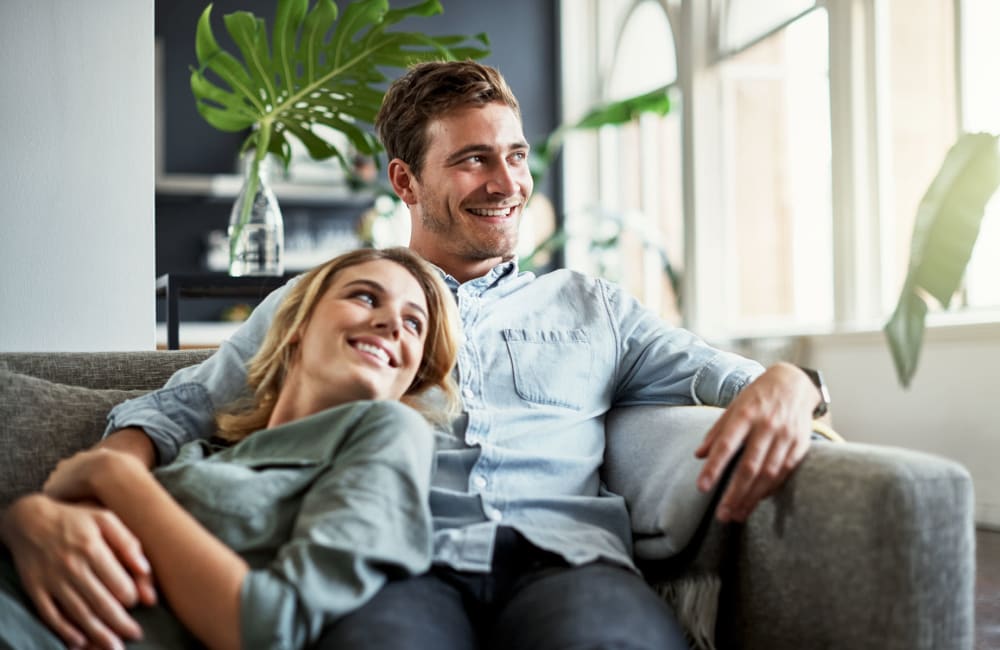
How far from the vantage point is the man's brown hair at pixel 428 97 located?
1988 millimetres

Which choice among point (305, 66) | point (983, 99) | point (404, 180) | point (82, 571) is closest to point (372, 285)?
point (82, 571)

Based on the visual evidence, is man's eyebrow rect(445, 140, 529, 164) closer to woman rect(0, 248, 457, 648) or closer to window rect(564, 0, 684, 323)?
woman rect(0, 248, 457, 648)

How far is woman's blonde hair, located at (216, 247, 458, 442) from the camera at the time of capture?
1.56 metres

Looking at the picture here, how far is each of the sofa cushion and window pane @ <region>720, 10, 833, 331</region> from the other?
4.18 meters

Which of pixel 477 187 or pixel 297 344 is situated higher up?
pixel 477 187

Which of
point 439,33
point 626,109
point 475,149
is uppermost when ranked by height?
point 439,33

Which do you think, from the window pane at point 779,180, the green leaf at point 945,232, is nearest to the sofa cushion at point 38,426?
the green leaf at point 945,232

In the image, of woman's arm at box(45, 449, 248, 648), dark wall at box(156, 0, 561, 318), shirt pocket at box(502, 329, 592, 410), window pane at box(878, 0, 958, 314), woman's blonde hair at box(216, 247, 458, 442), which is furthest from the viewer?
dark wall at box(156, 0, 561, 318)

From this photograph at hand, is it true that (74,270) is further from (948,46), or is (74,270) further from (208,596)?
(948,46)

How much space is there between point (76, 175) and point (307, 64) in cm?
72

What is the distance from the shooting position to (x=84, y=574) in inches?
45.7

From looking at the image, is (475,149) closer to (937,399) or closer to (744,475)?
(744,475)

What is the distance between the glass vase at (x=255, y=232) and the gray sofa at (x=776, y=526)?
38.9 inches

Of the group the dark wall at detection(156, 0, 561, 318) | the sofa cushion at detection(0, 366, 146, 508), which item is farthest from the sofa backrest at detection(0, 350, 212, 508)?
the dark wall at detection(156, 0, 561, 318)
